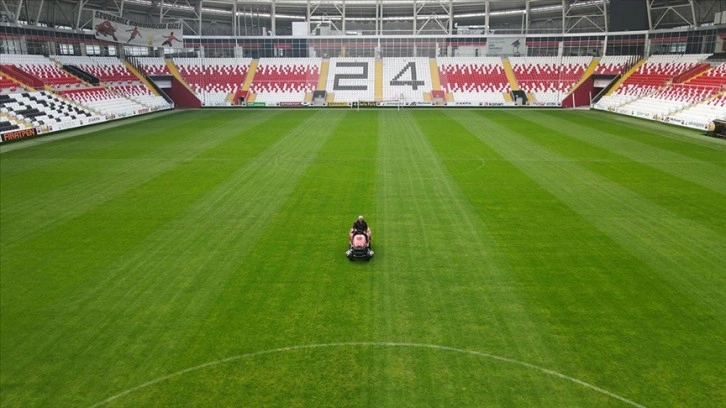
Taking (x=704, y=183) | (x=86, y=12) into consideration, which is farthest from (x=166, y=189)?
(x=86, y=12)

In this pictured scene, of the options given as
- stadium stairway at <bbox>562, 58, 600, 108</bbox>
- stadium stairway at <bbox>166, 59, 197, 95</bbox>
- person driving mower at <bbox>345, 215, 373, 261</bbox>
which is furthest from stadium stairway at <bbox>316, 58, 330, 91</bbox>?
person driving mower at <bbox>345, 215, 373, 261</bbox>

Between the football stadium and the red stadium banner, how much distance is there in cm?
1202

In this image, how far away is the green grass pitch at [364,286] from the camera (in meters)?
7.76

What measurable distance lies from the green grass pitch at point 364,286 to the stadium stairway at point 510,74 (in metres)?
41.7

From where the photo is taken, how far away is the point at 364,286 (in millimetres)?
11094

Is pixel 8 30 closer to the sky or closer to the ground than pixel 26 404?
closer to the sky

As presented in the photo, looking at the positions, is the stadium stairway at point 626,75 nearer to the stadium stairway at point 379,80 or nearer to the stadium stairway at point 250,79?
the stadium stairway at point 379,80

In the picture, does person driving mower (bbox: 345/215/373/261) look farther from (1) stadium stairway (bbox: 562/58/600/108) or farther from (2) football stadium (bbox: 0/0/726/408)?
(1) stadium stairway (bbox: 562/58/600/108)

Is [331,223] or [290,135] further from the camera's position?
[290,135]

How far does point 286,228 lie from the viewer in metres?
14.9

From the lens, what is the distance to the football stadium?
310 inches

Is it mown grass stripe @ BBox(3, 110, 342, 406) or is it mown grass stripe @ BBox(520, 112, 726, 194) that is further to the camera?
mown grass stripe @ BBox(520, 112, 726, 194)

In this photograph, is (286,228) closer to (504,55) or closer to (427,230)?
(427,230)

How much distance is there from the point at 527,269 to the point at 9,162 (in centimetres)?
2551
